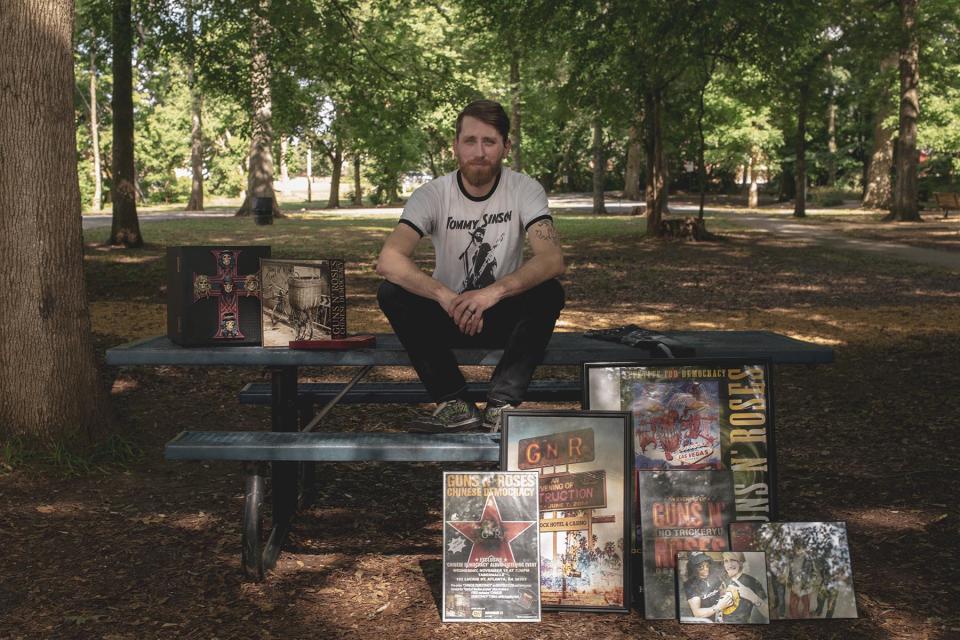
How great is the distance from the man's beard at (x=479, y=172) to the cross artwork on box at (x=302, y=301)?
0.68 meters

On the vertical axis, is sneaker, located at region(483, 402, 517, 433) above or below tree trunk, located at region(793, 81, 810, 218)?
below

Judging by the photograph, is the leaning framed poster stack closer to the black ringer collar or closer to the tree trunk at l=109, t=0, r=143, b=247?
the black ringer collar

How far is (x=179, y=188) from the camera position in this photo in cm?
6241

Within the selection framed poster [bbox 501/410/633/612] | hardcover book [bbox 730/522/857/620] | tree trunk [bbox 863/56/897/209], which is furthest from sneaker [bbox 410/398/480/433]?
tree trunk [bbox 863/56/897/209]

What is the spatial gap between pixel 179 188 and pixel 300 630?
6211cm

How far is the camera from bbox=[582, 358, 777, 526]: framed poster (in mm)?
3840

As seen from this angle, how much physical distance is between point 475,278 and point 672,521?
1.40 meters

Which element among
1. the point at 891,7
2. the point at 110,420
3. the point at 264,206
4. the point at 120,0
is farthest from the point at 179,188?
the point at 110,420

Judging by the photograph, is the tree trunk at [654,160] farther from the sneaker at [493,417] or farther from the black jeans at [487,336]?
the sneaker at [493,417]

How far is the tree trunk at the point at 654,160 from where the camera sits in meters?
22.4

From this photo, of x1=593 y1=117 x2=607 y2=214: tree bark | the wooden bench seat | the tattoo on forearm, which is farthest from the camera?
x1=593 y1=117 x2=607 y2=214: tree bark

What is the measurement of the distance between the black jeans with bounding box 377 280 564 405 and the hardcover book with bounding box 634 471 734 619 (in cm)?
67

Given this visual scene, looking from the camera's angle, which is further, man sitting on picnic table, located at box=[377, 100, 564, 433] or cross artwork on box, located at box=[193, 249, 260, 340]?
cross artwork on box, located at box=[193, 249, 260, 340]

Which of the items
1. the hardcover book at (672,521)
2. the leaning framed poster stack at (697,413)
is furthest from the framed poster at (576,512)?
the leaning framed poster stack at (697,413)
